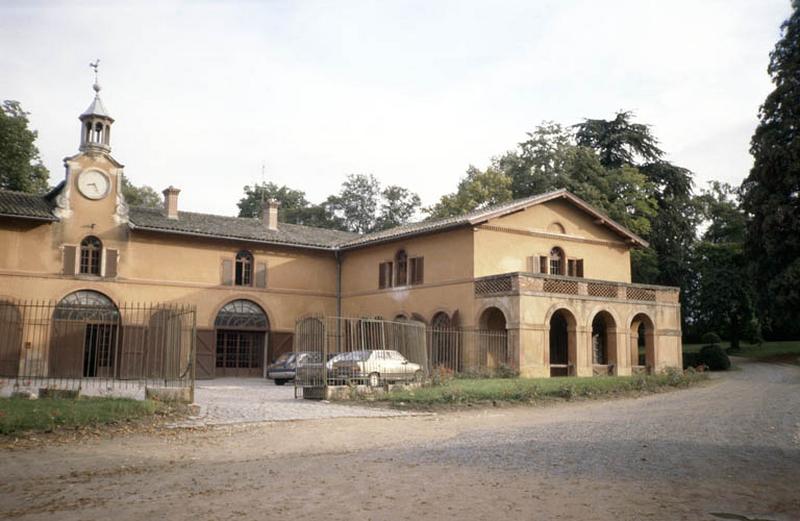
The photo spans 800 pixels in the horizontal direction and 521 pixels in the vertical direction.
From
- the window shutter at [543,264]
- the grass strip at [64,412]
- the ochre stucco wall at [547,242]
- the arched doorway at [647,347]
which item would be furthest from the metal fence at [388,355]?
the arched doorway at [647,347]

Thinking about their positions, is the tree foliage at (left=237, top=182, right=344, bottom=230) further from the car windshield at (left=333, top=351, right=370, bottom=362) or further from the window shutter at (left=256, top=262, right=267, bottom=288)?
the car windshield at (left=333, top=351, right=370, bottom=362)

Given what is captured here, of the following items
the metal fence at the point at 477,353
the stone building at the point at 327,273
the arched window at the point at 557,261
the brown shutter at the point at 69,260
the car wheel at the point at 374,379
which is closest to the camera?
the car wheel at the point at 374,379

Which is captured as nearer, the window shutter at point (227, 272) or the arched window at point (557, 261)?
the arched window at point (557, 261)

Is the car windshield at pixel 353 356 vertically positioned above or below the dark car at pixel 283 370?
above

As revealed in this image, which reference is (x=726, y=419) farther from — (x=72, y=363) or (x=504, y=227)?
(x=72, y=363)

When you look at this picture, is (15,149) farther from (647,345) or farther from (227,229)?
(647,345)

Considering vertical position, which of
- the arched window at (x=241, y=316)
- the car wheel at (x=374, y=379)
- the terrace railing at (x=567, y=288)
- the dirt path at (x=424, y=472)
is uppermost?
the terrace railing at (x=567, y=288)

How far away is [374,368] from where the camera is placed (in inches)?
860

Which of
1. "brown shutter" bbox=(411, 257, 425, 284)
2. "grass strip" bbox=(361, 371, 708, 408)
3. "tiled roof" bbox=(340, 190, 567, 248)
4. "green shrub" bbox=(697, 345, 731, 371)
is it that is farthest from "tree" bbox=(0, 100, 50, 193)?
"green shrub" bbox=(697, 345, 731, 371)

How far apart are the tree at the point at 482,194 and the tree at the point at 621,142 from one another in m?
8.96

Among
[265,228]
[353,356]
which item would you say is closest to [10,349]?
[265,228]

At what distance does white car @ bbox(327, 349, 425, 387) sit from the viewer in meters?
20.8

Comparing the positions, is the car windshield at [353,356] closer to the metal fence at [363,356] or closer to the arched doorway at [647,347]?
the metal fence at [363,356]

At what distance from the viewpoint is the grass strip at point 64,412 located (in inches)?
459
